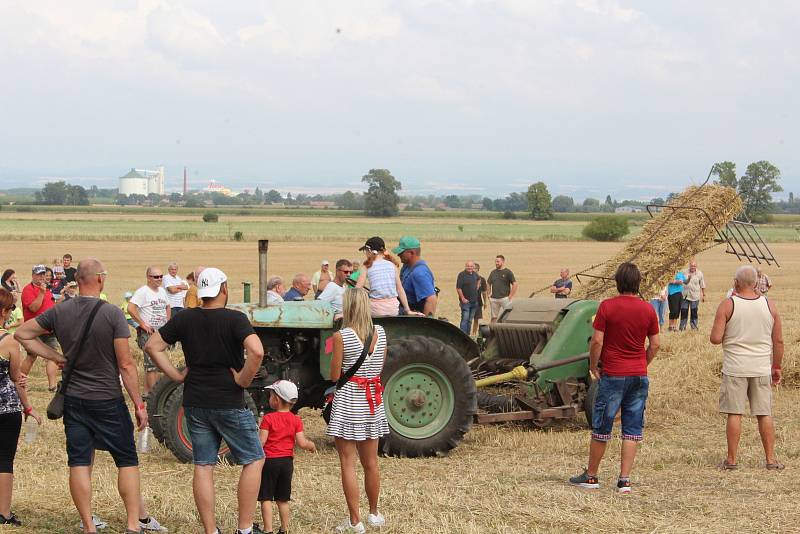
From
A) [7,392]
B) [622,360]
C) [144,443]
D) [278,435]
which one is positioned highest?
[622,360]

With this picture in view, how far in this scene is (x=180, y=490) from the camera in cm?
690

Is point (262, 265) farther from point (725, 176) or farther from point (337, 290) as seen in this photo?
point (725, 176)

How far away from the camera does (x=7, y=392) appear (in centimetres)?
592

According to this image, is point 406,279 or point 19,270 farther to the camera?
point 19,270

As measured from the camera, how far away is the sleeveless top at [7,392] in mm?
5898

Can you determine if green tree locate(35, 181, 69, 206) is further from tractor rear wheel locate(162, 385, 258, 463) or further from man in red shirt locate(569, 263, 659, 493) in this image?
man in red shirt locate(569, 263, 659, 493)

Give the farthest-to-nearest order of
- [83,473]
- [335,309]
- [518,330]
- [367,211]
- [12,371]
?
[367,211] → [518,330] → [335,309] → [12,371] → [83,473]

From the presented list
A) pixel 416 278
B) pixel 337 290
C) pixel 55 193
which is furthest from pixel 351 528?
pixel 55 193

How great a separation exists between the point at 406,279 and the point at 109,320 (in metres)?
4.12

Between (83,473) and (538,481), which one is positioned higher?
(83,473)

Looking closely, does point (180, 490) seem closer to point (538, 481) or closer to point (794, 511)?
point (538, 481)

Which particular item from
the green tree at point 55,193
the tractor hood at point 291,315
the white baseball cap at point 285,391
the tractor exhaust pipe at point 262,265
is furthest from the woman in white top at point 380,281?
the green tree at point 55,193

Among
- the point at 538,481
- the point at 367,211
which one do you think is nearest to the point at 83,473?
the point at 538,481

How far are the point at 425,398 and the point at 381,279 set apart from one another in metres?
1.06
